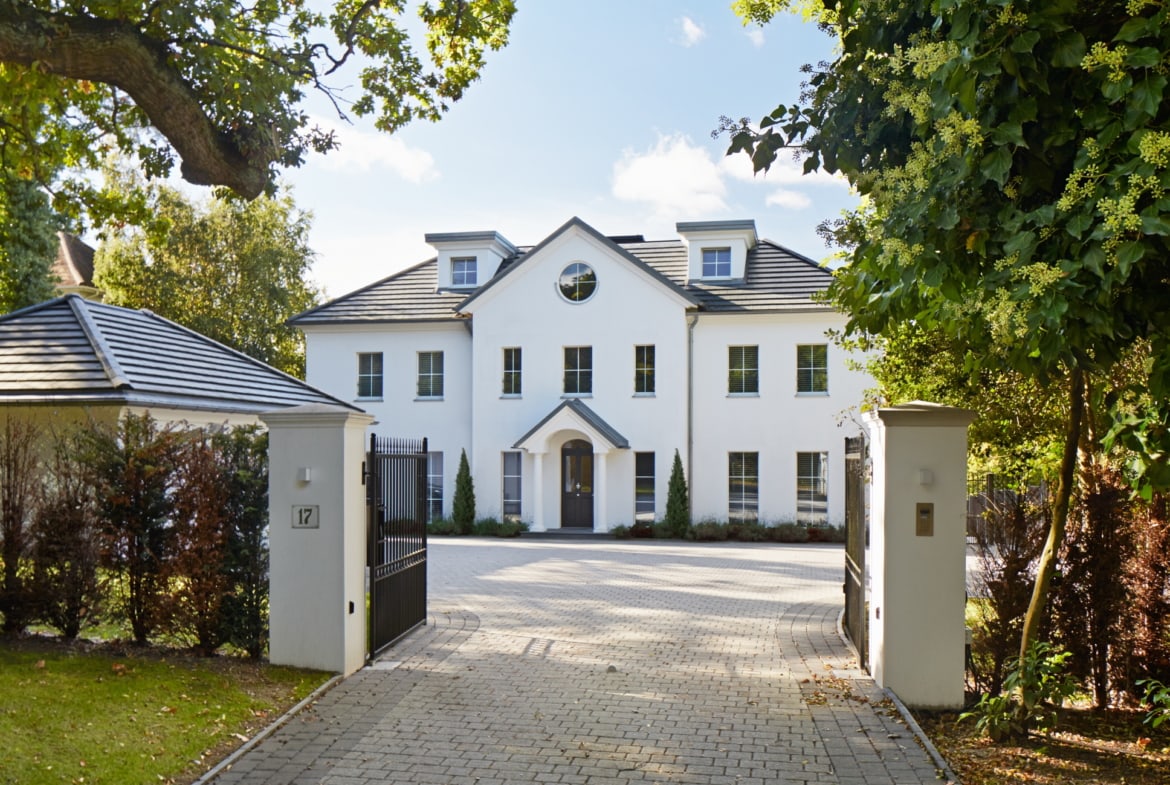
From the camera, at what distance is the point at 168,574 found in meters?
8.84

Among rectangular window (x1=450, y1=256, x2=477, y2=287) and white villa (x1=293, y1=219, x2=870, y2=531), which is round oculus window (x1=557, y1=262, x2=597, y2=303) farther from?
rectangular window (x1=450, y1=256, x2=477, y2=287)

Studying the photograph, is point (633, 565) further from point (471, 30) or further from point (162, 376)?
point (471, 30)

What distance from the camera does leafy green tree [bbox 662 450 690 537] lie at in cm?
2634

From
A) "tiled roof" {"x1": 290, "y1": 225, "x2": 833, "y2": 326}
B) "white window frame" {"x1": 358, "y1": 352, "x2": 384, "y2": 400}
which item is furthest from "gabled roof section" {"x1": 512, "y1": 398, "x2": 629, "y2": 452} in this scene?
"white window frame" {"x1": 358, "y1": 352, "x2": 384, "y2": 400}

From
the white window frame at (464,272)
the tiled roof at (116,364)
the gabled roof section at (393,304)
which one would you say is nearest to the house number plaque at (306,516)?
the tiled roof at (116,364)

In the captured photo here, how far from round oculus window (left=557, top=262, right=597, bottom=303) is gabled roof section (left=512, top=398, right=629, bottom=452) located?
10.5 ft

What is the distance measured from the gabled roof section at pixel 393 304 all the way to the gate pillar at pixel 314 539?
20837 millimetres

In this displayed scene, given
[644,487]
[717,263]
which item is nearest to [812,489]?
[644,487]

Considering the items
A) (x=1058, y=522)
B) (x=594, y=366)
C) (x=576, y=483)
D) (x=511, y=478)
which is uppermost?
(x=594, y=366)

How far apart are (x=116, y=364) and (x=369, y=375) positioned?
13.6m

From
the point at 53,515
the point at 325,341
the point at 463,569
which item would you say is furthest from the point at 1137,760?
the point at 325,341

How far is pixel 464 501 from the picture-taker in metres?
27.9

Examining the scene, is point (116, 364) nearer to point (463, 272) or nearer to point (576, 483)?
point (576, 483)

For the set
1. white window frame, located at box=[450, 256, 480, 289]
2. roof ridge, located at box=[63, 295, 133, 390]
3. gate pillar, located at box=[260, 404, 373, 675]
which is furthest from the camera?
white window frame, located at box=[450, 256, 480, 289]
